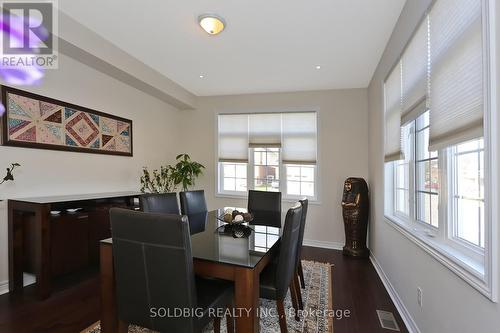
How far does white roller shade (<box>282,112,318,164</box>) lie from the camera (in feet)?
15.0

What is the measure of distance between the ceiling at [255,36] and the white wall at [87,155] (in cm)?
65

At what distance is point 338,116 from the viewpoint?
4438 mm

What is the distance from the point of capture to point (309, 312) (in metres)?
2.27

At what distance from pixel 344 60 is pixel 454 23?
6.56 feet

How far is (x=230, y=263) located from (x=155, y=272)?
42 centimetres

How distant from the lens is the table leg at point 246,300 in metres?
1.45

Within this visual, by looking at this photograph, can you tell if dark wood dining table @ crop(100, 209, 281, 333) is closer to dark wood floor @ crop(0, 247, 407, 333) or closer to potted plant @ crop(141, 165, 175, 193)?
dark wood floor @ crop(0, 247, 407, 333)

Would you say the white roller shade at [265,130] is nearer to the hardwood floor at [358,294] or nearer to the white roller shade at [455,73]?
the hardwood floor at [358,294]

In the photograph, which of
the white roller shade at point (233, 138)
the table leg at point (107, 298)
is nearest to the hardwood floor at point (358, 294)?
the table leg at point (107, 298)

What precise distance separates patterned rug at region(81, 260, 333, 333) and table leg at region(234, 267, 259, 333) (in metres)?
0.67

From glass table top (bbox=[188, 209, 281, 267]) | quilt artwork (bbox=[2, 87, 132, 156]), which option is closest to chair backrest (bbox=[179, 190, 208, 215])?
glass table top (bbox=[188, 209, 281, 267])

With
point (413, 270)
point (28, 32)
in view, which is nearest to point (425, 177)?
point (413, 270)

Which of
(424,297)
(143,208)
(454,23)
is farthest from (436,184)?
(143,208)

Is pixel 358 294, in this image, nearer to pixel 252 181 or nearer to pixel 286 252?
pixel 286 252
